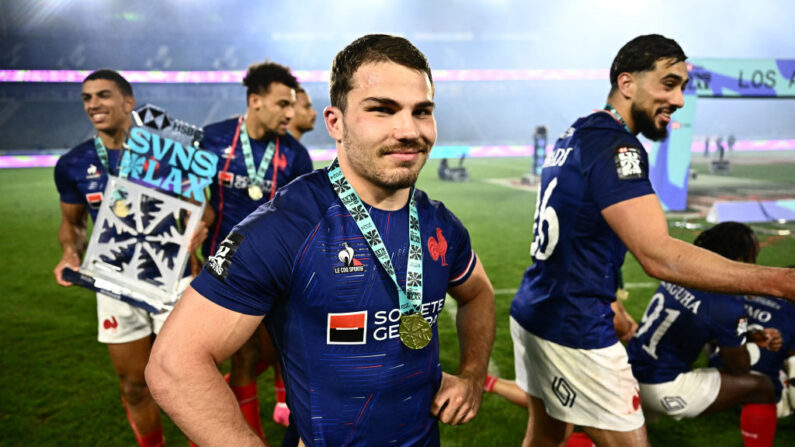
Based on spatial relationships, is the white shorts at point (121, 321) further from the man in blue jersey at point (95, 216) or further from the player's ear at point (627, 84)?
the player's ear at point (627, 84)

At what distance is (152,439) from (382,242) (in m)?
2.22

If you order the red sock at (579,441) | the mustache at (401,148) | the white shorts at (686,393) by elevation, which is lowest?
the red sock at (579,441)

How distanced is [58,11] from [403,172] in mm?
40910

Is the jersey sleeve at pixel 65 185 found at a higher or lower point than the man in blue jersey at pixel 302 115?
lower

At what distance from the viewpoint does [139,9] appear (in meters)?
34.9

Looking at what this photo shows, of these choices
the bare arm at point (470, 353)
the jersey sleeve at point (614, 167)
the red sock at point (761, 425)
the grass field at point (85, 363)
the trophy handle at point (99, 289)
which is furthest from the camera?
the grass field at point (85, 363)

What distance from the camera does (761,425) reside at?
2.74m

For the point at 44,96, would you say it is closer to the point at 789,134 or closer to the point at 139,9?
the point at 139,9

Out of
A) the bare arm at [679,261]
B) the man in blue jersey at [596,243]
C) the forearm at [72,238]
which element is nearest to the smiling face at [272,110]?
the forearm at [72,238]

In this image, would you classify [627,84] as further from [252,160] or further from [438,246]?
[252,160]

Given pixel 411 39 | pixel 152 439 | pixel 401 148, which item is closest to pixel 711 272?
pixel 401 148

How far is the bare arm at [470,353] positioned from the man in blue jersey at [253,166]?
1730mm

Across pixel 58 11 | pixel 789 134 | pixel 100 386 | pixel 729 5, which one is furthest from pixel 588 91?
pixel 100 386

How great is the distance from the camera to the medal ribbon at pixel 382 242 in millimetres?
1352
